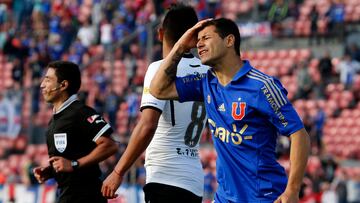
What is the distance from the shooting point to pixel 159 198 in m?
7.14

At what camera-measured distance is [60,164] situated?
307 inches

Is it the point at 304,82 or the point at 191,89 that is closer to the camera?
the point at 191,89

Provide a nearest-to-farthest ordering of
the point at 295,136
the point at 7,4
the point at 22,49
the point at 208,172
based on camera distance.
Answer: the point at 295,136, the point at 208,172, the point at 22,49, the point at 7,4

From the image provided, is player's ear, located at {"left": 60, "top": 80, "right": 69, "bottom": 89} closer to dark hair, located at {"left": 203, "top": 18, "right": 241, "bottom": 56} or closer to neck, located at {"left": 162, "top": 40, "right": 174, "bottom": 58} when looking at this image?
neck, located at {"left": 162, "top": 40, "right": 174, "bottom": 58}

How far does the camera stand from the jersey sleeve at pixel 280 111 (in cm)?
593

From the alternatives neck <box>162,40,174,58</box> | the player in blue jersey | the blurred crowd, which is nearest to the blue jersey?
the player in blue jersey

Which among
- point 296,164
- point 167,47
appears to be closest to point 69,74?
point 167,47

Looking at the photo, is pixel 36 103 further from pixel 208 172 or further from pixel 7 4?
pixel 7 4

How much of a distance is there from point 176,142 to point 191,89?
89cm

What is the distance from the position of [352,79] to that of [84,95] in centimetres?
618

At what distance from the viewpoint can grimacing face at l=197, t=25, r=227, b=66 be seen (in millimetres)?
6199

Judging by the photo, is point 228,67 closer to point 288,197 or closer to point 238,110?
point 238,110

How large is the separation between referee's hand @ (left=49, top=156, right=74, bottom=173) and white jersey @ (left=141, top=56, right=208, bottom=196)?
849mm

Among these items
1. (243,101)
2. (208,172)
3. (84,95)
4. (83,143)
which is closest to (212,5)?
(84,95)
